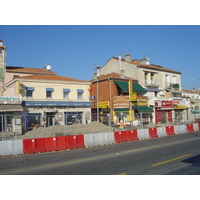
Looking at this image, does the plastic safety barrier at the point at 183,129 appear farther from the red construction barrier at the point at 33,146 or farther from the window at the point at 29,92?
the window at the point at 29,92

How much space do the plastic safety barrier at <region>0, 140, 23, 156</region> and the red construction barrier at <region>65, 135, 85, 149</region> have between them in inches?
115

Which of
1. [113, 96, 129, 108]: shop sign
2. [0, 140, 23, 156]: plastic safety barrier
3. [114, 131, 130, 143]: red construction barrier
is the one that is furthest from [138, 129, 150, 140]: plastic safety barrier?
[113, 96, 129, 108]: shop sign

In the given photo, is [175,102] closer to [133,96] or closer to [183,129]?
[133,96]

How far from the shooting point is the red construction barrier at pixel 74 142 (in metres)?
14.8

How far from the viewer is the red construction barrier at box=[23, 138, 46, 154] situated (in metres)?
13.3

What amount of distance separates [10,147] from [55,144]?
8.56 feet

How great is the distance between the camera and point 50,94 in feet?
103

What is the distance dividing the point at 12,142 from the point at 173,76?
131 feet

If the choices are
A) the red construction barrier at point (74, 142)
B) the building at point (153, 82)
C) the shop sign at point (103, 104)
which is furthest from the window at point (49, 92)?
the red construction barrier at point (74, 142)

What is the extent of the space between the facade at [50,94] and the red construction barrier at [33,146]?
41.7ft

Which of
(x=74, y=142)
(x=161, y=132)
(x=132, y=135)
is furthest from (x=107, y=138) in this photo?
(x=161, y=132)

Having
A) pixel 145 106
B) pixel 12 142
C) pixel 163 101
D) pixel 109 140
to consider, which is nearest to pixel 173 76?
pixel 163 101

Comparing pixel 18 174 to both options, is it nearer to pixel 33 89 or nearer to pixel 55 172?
pixel 55 172

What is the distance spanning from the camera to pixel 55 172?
26.6ft
